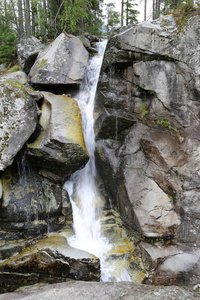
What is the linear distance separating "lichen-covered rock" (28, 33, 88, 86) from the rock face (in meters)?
1.83

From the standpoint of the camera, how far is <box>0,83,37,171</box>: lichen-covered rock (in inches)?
248

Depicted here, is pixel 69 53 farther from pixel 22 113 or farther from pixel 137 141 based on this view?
pixel 137 141

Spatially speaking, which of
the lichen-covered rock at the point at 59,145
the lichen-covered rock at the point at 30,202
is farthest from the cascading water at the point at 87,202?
the lichen-covered rock at the point at 59,145

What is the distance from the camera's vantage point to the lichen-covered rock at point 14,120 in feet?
20.7

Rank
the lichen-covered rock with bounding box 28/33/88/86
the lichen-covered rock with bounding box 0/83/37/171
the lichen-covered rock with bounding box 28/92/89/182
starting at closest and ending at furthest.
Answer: the lichen-covered rock with bounding box 0/83/37/171 → the lichen-covered rock with bounding box 28/92/89/182 → the lichen-covered rock with bounding box 28/33/88/86

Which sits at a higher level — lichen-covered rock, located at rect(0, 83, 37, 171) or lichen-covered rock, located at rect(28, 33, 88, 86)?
lichen-covered rock, located at rect(28, 33, 88, 86)

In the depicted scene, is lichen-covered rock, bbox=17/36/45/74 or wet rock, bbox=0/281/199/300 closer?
wet rock, bbox=0/281/199/300

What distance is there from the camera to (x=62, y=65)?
9.50 m

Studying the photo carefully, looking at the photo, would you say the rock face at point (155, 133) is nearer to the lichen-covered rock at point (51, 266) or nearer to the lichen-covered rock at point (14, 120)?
the lichen-covered rock at point (51, 266)

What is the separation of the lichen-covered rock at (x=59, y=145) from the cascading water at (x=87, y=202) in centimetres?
82

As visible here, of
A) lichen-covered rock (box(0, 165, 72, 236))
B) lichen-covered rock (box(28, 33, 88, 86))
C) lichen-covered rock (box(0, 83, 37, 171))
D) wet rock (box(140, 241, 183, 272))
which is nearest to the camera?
wet rock (box(140, 241, 183, 272))

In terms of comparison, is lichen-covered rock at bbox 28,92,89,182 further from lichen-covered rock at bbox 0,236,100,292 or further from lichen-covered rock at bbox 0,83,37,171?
lichen-covered rock at bbox 0,236,100,292

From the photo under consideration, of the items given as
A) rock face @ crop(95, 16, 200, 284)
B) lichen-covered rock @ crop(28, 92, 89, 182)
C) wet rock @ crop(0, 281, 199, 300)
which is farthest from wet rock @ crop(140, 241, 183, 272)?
lichen-covered rock @ crop(28, 92, 89, 182)

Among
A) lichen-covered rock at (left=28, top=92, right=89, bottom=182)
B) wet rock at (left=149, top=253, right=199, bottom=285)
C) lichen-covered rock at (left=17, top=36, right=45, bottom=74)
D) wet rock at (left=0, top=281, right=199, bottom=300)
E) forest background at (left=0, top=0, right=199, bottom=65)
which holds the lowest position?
wet rock at (left=149, top=253, right=199, bottom=285)
